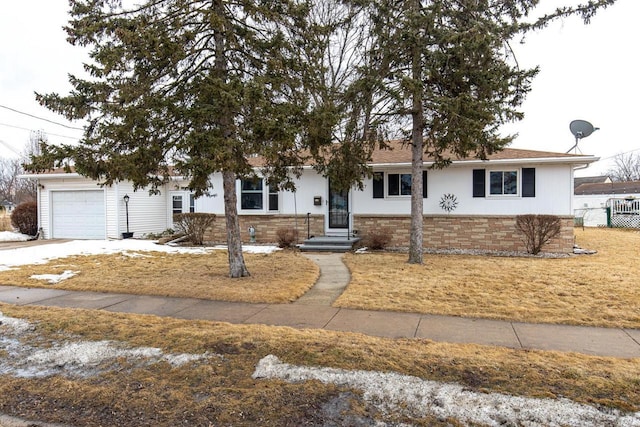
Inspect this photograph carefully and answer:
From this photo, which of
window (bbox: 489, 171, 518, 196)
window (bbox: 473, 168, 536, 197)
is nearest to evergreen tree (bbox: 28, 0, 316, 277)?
window (bbox: 473, 168, 536, 197)

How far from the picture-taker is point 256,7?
7043 millimetres

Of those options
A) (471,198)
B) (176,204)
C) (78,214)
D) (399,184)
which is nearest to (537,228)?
(471,198)

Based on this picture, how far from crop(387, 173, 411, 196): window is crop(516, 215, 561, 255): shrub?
3640mm

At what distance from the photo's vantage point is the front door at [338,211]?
14.7m

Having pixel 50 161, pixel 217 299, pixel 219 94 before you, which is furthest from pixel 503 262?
pixel 50 161

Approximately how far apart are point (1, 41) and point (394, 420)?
821 inches

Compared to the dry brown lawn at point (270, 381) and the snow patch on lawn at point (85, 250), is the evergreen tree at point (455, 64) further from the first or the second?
the snow patch on lawn at point (85, 250)

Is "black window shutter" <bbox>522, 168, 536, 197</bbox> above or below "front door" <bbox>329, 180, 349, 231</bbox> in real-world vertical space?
above

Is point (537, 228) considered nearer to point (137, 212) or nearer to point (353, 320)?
point (353, 320)

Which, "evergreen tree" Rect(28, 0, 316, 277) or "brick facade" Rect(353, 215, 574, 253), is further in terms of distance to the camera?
"brick facade" Rect(353, 215, 574, 253)

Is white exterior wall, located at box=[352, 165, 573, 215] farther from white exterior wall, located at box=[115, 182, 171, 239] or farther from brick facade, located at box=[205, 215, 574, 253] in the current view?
white exterior wall, located at box=[115, 182, 171, 239]

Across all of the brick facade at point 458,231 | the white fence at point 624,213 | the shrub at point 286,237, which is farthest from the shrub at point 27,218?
the white fence at point 624,213

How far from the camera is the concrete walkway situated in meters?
4.62

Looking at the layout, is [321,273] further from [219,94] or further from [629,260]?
[629,260]
